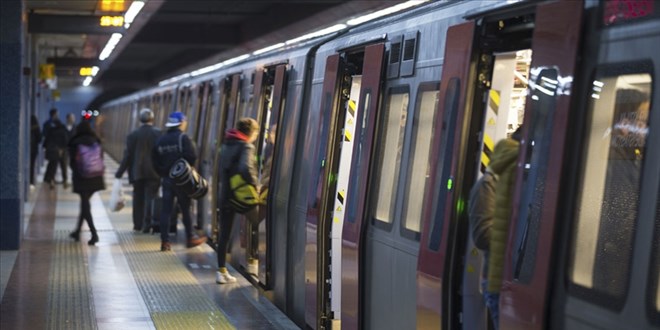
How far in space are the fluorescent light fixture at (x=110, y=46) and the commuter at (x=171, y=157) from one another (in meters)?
7.08

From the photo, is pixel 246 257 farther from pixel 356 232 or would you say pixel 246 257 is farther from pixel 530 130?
pixel 530 130

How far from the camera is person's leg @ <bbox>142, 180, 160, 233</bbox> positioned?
16516 millimetres

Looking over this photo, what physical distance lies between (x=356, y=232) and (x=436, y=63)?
1500 millimetres

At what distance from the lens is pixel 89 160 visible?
48.7 ft

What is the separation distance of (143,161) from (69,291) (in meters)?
5.22

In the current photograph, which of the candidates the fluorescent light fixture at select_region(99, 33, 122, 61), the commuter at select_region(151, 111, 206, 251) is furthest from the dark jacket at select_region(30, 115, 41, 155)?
the commuter at select_region(151, 111, 206, 251)

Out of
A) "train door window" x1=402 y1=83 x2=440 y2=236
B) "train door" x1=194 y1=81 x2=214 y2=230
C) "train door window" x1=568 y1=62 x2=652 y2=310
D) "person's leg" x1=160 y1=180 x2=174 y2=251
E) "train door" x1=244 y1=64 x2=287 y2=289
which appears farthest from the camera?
"train door" x1=194 y1=81 x2=214 y2=230

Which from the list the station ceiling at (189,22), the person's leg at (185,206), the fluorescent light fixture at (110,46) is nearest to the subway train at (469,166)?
the person's leg at (185,206)

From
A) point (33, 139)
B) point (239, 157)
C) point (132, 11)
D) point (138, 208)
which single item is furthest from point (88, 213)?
point (33, 139)

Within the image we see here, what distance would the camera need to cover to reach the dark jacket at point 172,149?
1409 cm

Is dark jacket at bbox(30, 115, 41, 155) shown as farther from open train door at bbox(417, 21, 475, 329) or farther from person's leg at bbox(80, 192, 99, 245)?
open train door at bbox(417, 21, 475, 329)

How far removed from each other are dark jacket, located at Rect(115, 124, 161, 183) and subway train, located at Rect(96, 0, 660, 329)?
20.1 feet

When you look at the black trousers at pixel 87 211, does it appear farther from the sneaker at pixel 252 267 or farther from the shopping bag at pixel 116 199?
the sneaker at pixel 252 267

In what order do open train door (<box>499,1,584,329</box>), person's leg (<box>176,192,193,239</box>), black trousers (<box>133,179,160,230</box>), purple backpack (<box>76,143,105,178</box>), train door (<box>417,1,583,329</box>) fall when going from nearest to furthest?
open train door (<box>499,1,584,329</box>) → train door (<box>417,1,583,329</box>) → person's leg (<box>176,192,193,239</box>) → purple backpack (<box>76,143,105,178</box>) → black trousers (<box>133,179,160,230</box>)
